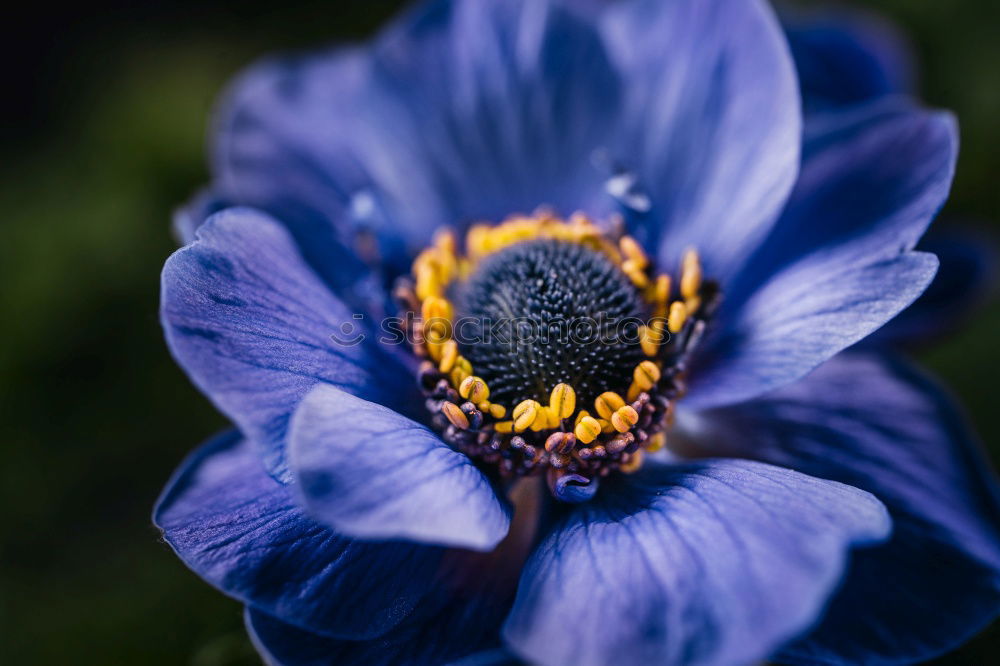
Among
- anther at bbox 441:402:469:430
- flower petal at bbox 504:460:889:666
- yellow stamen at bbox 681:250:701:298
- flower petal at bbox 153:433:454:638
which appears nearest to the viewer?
flower petal at bbox 504:460:889:666

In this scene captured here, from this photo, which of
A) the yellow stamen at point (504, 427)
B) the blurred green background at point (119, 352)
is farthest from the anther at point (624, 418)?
the blurred green background at point (119, 352)

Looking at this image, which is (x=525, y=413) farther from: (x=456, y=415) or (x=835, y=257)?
(x=835, y=257)

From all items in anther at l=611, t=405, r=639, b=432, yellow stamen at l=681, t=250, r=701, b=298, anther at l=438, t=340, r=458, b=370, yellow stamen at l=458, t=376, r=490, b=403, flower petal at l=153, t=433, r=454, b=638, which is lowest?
flower petal at l=153, t=433, r=454, b=638

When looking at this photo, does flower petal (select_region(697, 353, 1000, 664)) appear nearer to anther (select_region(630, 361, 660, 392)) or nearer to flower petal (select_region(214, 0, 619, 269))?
anther (select_region(630, 361, 660, 392))

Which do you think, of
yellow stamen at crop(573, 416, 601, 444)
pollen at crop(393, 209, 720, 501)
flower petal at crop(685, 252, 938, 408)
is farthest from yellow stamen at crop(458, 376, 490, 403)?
flower petal at crop(685, 252, 938, 408)

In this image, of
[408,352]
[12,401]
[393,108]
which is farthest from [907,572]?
[12,401]

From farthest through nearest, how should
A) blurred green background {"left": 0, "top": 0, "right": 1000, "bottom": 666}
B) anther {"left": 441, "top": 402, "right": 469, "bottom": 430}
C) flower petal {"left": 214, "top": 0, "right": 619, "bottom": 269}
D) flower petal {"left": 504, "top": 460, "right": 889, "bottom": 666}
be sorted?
blurred green background {"left": 0, "top": 0, "right": 1000, "bottom": 666} → flower petal {"left": 214, "top": 0, "right": 619, "bottom": 269} → anther {"left": 441, "top": 402, "right": 469, "bottom": 430} → flower petal {"left": 504, "top": 460, "right": 889, "bottom": 666}
